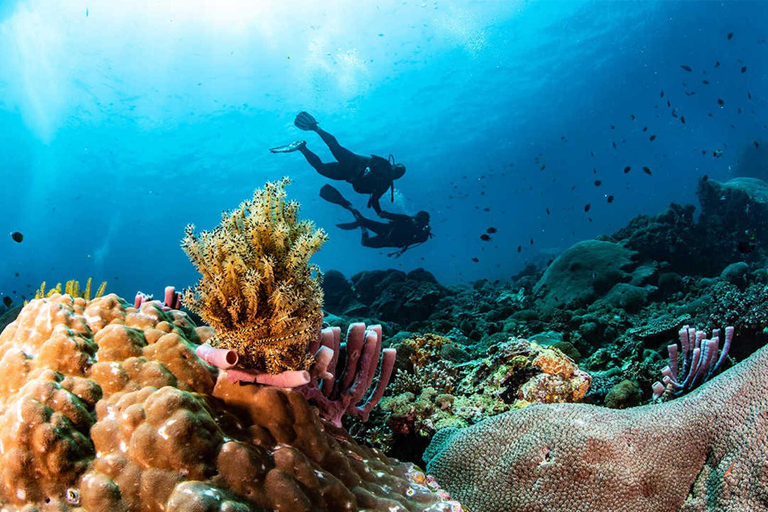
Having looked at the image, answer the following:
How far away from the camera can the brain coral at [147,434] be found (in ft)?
5.83

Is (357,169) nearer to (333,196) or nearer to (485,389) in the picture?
(333,196)

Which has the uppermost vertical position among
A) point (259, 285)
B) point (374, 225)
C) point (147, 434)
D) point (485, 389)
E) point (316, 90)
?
point (316, 90)

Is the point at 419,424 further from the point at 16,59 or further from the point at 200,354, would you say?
the point at 16,59

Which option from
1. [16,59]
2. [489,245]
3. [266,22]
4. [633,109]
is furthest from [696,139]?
[16,59]

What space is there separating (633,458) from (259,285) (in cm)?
319

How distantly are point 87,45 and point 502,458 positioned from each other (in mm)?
59141

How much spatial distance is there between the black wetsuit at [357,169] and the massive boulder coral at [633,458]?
49.8ft

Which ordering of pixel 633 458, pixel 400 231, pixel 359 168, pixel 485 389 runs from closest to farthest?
pixel 633 458 → pixel 485 389 → pixel 359 168 → pixel 400 231

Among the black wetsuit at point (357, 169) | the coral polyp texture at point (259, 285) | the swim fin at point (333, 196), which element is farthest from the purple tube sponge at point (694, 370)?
the swim fin at point (333, 196)

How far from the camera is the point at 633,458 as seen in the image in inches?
119

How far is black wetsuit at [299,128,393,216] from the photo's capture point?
695 inches

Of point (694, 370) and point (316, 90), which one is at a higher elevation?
point (316, 90)

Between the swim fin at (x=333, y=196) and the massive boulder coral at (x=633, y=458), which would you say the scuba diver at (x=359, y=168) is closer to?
the swim fin at (x=333, y=196)

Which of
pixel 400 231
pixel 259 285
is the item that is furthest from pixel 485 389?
pixel 400 231
